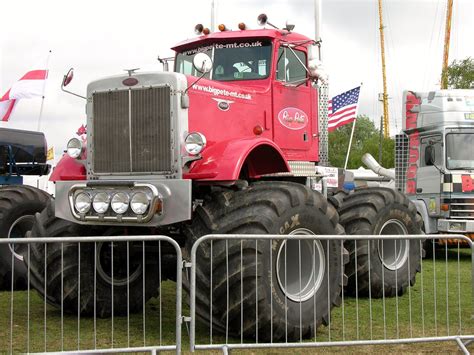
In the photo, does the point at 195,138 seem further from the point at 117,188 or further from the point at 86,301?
the point at 86,301

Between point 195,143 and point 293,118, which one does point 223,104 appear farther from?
point 293,118

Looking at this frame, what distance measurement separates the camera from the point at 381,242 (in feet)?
28.2

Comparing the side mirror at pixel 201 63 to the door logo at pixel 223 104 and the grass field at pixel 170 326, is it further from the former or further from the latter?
the grass field at pixel 170 326

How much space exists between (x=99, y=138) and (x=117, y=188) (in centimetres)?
79

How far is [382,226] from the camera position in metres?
9.20

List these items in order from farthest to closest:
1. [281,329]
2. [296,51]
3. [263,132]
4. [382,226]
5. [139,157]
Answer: [382,226] < [296,51] < [263,132] < [139,157] < [281,329]

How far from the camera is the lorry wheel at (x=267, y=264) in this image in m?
5.88

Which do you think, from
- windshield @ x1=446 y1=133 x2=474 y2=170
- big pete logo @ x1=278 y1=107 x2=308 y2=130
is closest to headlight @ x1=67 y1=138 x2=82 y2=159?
big pete logo @ x1=278 y1=107 x2=308 y2=130

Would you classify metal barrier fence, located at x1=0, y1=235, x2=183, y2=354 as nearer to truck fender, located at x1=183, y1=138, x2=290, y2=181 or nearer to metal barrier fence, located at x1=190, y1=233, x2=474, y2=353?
metal barrier fence, located at x1=190, y1=233, x2=474, y2=353

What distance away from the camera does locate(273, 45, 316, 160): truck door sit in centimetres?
799

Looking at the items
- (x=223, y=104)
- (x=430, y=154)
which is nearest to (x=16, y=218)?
(x=223, y=104)

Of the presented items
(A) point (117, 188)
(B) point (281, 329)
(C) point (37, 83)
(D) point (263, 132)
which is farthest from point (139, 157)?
(C) point (37, 83)

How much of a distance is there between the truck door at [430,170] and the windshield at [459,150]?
17 centimetres

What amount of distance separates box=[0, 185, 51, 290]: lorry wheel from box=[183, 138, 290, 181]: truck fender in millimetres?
3638
